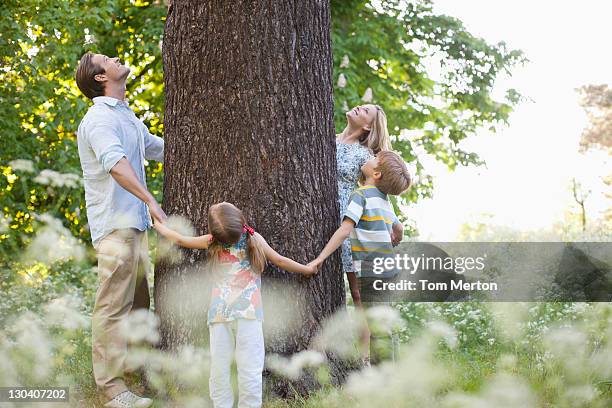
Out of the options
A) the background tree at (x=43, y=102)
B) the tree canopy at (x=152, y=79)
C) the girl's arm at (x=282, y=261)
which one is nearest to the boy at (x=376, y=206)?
the girl's arm at (x=282, y=261)

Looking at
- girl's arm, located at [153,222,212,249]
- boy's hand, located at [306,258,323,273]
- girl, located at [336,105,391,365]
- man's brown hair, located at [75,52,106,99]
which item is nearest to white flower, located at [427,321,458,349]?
boy's hand, located at [306,258,323,273]

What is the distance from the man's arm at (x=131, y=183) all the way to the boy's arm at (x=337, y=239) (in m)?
0.93

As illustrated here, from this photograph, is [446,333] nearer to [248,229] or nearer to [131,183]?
[248,229]

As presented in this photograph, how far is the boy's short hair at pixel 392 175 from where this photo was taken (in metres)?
4.57

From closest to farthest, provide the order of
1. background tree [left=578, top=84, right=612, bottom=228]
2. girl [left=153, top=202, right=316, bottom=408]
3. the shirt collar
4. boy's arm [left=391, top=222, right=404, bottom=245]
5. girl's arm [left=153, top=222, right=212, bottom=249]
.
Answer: girl [left=153, top=202, right=316, bottom=408]
girl's arm [left=153, top=222, right=212, bottom=249]
the shirt collar
boy's arm [left=391, top=222, right=404, bottom=245]
background tree [left=578, top=84, right=612, bottom=228]

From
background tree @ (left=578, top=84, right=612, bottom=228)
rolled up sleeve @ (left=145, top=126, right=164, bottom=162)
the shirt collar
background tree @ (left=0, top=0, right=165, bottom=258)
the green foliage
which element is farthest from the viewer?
background tree @ (left=578, top=84, right=612, bottom=228)

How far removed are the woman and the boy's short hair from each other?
35cm

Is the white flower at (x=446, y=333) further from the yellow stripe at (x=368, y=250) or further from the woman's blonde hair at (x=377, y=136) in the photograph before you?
the woman's blonde hair at (x=377, y=136)

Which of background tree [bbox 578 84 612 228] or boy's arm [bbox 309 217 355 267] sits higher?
background tree [bbox 578 84 612 228]

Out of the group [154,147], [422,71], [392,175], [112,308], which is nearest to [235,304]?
[112,308]

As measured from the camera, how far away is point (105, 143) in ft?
13.8

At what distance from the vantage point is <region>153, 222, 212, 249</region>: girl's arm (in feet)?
13.2

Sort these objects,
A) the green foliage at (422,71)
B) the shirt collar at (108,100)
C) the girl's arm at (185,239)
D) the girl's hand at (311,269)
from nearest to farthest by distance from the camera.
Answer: the girl's arm at (185,239) < the girl's hand at (311,269) < the shirt collar at (108,100) < the green foliage at (422,71)

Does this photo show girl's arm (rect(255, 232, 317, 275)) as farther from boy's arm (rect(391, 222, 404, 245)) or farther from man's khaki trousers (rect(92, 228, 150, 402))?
boy's arm (rect(391, 222, 404, 245))
